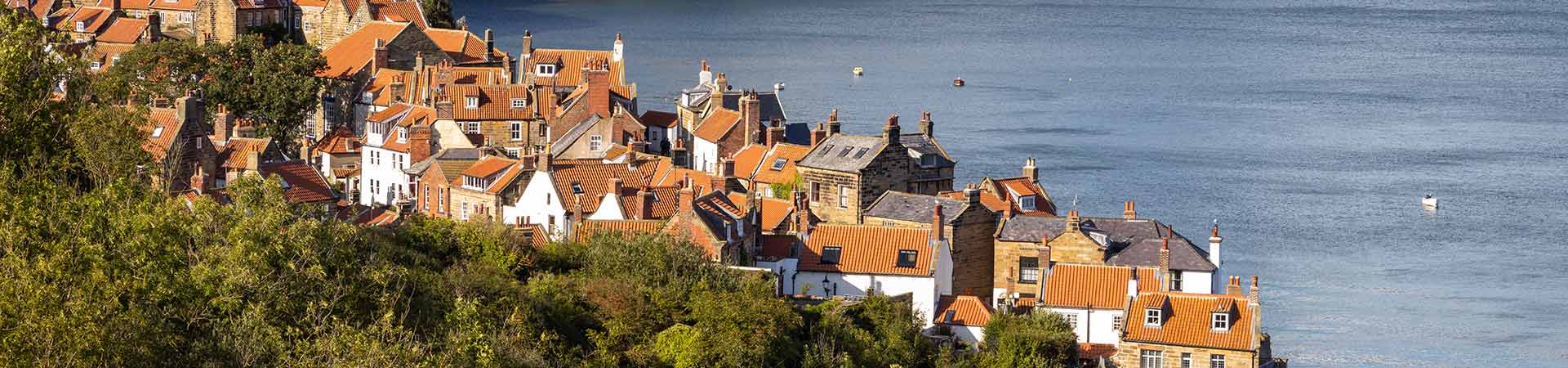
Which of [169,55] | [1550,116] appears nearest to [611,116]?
[169,55]

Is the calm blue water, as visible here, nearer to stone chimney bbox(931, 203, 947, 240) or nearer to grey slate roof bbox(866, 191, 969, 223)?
grey slate roof bbox(866, 191, 969, 223)

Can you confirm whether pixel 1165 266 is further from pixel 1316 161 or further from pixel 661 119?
pixel 1316 161

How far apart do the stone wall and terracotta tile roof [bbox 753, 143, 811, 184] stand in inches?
715

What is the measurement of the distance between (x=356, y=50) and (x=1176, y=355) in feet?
176

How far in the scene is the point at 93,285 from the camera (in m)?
32.8

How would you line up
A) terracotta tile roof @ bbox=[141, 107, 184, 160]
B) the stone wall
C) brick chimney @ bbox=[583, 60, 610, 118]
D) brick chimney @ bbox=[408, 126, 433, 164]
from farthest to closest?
brick chimney @ bbox=[583, 60, 610, 118] → brick chimney @ bbox=[408, 126, 433, 164] → terracotta tile roof @ bbox=[141, 107, 184, 160] → the stone wall

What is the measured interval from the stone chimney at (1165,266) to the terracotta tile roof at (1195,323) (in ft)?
9.34

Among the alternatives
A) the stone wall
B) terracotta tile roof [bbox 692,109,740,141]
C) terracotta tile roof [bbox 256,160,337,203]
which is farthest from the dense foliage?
terracotta tile roof [bbox 692,109,740,141]

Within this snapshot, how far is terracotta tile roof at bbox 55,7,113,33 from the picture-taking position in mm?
113438

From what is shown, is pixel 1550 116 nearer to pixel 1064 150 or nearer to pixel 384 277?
pixel 1064 150

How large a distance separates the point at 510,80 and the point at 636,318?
4595 cm

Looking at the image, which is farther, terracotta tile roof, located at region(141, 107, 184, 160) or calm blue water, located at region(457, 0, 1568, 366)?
calm blue water, located at region(457, 0, 1568, 366)

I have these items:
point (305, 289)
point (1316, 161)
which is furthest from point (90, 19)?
point (305, 289)

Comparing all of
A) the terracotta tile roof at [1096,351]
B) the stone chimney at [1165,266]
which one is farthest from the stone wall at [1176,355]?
the stone chimney at [1165,266]
